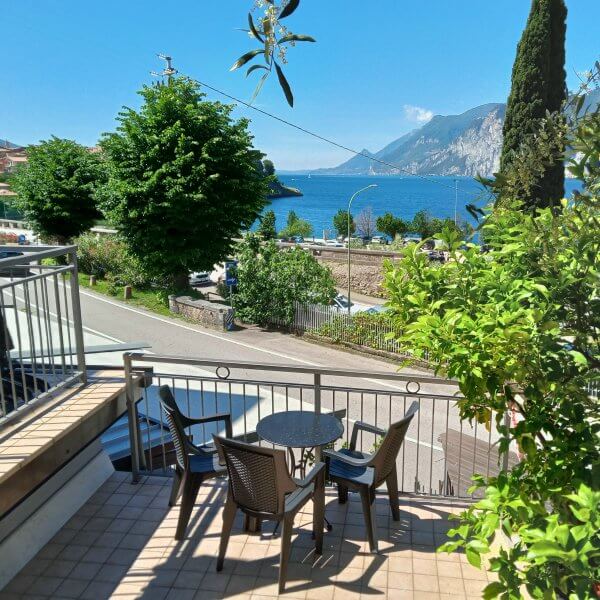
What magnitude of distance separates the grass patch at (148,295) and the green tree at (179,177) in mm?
1539

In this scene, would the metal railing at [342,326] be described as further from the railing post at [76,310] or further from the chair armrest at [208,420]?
the railing post at [76,310]

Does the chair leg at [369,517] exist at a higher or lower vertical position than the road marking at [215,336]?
higher

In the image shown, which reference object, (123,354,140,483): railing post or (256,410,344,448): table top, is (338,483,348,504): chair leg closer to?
(256,410,344,448): table top

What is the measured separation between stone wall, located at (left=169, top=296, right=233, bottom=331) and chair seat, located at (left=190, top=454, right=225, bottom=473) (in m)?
18.3

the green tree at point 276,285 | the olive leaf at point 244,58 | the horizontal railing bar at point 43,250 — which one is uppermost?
the olive leaf at point 244,58

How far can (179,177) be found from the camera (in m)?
22.4

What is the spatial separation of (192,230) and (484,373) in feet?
73.2

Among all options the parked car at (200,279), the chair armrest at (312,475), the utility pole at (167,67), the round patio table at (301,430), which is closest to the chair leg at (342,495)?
the round patio table at (301,430)

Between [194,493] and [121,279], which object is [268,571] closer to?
[194,493]

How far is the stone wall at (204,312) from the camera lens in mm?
22688

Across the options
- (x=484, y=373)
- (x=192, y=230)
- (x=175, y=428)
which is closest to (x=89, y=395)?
(x=175, y=428)

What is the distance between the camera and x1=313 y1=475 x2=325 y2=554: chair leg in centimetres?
398

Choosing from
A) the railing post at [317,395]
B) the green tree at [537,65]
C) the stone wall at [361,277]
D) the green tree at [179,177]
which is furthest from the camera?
the stone wall at [361,277]

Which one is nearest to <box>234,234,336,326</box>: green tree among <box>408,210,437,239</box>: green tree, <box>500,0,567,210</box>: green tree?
<box>500,0,567,210</box>: green tree
